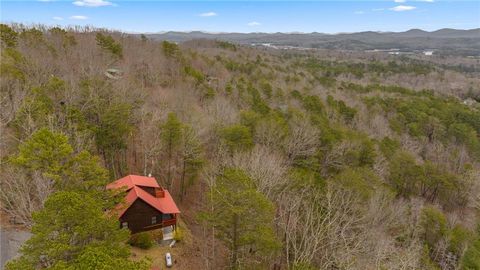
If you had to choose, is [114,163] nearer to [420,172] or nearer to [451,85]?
[420,172]

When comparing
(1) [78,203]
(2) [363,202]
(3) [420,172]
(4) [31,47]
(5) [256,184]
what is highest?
(4) [31,47]

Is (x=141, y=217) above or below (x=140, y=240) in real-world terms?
above

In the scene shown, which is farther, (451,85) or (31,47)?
(451,85)

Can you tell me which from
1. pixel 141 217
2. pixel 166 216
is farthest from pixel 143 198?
pixel 166 216

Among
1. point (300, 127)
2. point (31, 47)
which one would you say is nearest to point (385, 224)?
point (300, 127)

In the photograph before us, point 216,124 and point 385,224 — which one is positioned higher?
point 216,124

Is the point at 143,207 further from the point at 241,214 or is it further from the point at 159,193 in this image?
the point at 241,214
